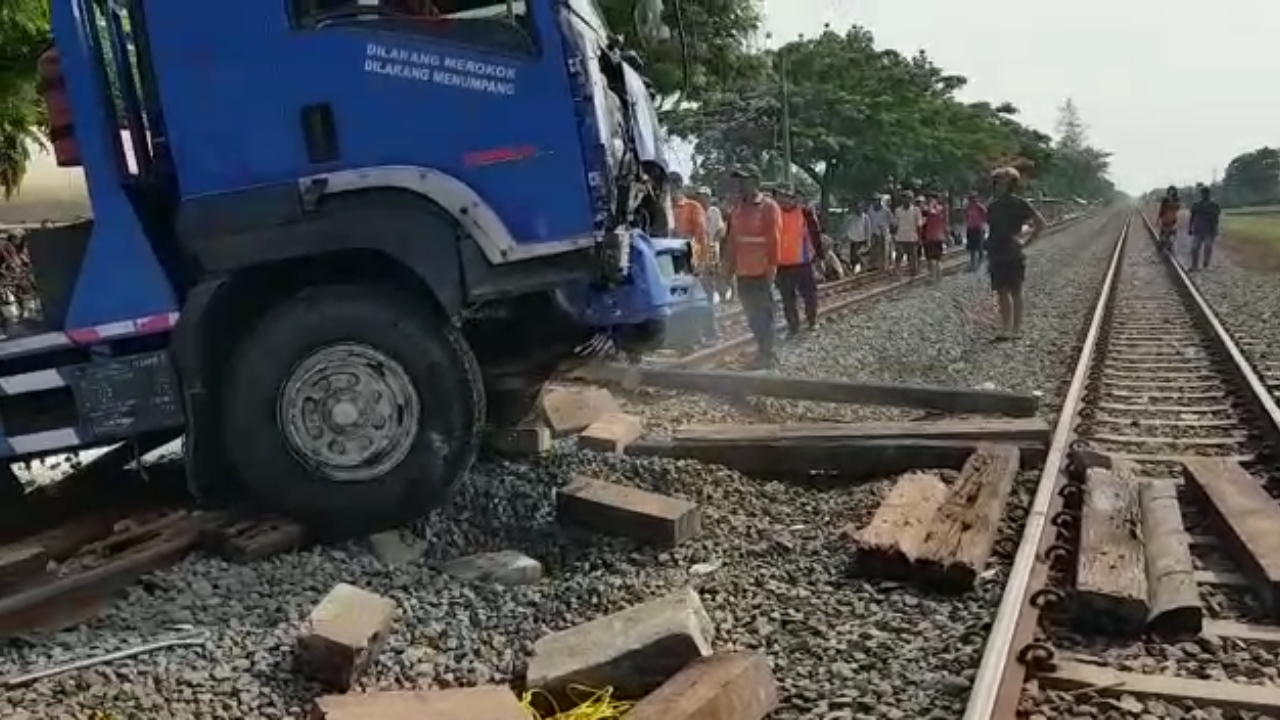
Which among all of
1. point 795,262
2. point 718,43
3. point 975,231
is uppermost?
point 718,43

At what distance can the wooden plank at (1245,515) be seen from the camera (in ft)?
14.8

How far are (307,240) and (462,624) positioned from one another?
5.85 feet

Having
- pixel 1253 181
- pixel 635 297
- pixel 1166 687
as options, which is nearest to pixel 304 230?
pixel 635 297

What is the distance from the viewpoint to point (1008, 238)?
1280cm

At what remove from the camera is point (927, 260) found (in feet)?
85.6

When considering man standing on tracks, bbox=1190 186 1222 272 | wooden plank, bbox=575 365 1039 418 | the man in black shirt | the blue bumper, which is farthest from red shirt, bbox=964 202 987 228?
the blue bumper

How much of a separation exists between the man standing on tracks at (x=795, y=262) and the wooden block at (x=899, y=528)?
677 centimetres

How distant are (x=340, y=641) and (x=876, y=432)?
3767mm

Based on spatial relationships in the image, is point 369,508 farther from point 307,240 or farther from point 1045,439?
point 1045,439

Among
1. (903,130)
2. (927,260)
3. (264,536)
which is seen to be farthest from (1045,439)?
(903,130)

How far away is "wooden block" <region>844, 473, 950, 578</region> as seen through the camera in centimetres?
471

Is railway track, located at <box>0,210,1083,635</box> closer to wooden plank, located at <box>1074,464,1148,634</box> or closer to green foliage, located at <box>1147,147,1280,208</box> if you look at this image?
wooden plank, located at <box>1074,464,1148,634</box>

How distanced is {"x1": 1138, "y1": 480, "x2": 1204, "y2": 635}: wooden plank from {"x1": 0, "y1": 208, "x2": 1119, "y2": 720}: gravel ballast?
1.69ft

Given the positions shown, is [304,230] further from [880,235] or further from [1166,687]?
[880,235]
